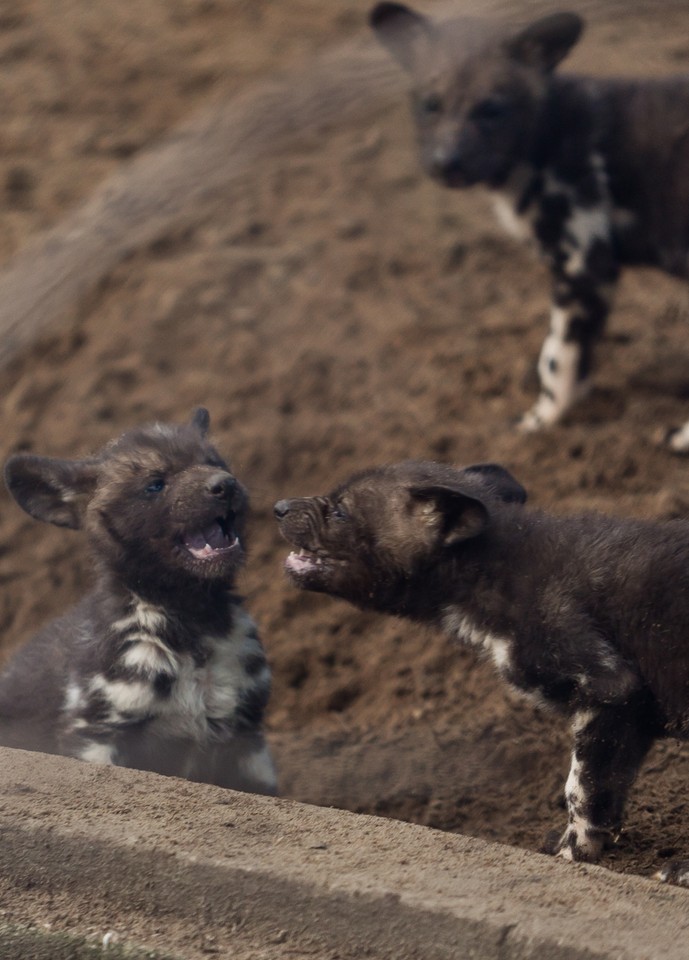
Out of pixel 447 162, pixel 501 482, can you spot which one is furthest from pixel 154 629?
pixel 447 162

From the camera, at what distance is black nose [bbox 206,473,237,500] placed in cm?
484

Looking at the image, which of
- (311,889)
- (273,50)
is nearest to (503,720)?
(311,889)

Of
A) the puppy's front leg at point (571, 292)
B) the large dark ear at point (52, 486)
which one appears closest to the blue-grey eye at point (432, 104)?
the puppy's front leg at point (571, 292)

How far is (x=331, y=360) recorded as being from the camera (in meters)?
8.49

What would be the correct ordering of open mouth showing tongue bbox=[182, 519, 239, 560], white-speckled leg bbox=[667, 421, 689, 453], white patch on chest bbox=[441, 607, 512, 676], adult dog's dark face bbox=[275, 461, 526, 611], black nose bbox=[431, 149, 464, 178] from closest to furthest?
white patch on chest bbox=[441, 607, 512, 676] < adult dog's dark face bbox=[275, 461, 526, 611] < open mouth showing tongue bbox=[182, 519, 239, 560] < white-speckled leg bbox=[667, 421, 689, 453] < black nose bbox=[431, 149, 464, 178]

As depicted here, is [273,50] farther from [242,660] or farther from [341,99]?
[242,660]

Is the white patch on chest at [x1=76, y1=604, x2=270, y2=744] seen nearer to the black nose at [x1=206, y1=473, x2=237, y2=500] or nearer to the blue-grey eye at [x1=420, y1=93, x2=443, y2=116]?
the black nose at [x1=206, y1=473, x2=237, y2=500]

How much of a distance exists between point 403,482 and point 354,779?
1.50 meters

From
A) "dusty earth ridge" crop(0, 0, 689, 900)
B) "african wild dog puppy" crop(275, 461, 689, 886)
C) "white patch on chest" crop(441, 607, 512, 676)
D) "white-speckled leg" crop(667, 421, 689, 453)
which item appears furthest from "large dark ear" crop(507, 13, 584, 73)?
"white patch on chest" crop(441, 607, 512, 676)

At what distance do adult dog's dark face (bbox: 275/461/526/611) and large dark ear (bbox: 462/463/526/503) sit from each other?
13cm

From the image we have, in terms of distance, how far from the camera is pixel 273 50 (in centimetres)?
1087

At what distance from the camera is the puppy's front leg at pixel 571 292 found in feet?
24.6

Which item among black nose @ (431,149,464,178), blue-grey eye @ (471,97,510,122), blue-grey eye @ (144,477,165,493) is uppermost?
blue-grey eye @ (144,477,165,493)

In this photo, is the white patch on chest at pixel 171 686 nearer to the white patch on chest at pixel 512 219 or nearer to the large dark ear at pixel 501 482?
the large dark ear at pixel 501 482
